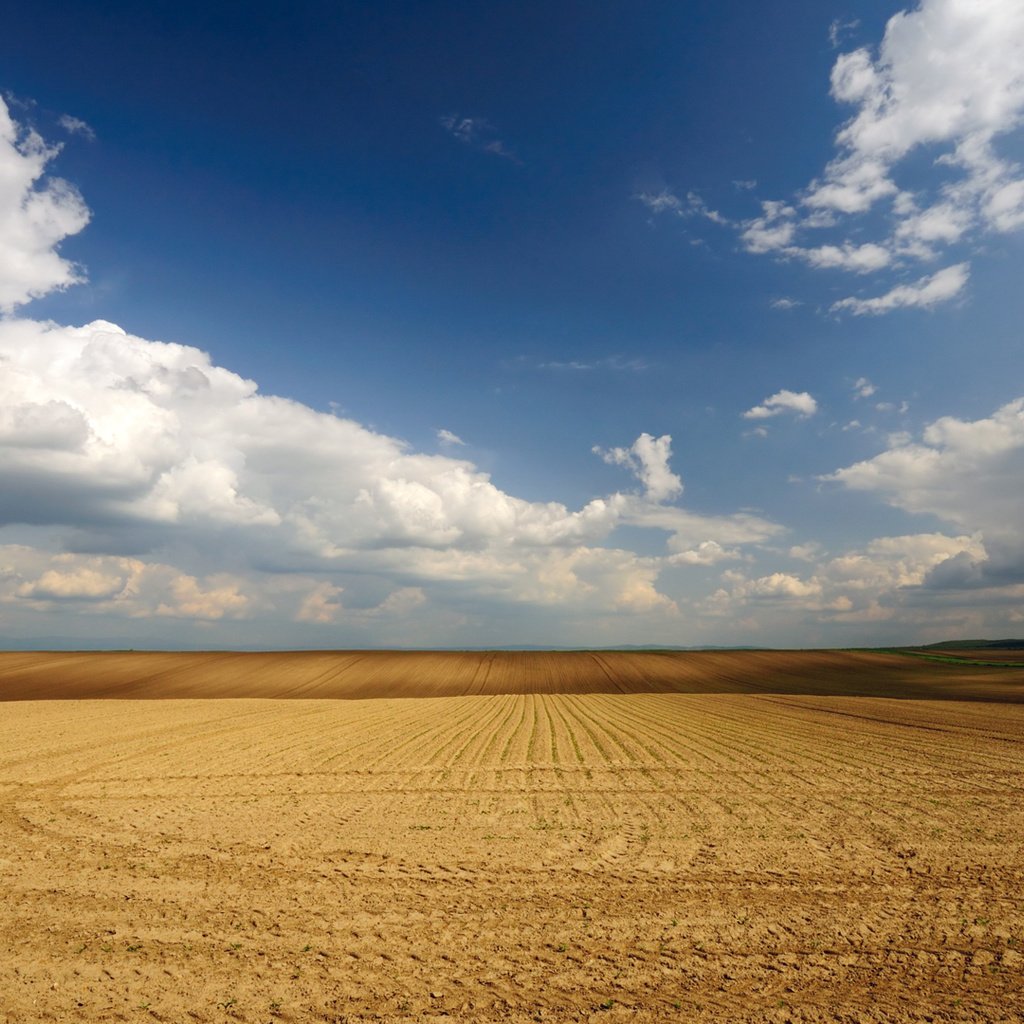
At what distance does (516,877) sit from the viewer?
10172 mm

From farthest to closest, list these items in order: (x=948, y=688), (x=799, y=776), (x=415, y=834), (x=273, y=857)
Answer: (x=948, y=688) → (x=799, y=776) → (x=415, y=834) → (x=273, y=857)

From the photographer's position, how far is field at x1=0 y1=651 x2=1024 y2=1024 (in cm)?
694

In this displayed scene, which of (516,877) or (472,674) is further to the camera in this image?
(472,674)

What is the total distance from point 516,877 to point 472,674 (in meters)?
60.1

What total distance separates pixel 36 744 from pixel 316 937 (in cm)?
2271

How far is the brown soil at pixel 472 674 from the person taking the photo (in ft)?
181

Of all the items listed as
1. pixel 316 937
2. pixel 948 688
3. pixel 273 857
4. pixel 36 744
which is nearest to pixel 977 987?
pixel 316 937

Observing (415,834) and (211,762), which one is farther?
(211,762)

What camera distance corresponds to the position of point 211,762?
20641 millimetres

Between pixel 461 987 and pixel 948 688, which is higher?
pixel 461 987

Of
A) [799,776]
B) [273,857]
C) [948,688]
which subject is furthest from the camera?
[948,688]

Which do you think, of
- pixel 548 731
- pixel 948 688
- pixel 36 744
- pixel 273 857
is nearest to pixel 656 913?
pixel 273 857

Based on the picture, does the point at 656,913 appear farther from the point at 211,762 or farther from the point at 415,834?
the point at 211,762

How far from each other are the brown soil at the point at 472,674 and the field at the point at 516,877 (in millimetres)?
32057
